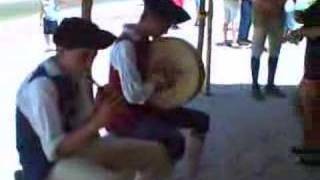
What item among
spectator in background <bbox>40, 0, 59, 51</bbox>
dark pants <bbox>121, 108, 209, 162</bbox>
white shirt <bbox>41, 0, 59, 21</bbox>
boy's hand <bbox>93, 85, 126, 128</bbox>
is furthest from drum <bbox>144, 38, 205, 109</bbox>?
white shirt <bbox>41, 0, 59, 21</bbox>

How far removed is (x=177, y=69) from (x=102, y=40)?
1.41m

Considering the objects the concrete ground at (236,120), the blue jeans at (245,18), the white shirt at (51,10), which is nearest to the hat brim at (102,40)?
the concrete ground at (236,120)

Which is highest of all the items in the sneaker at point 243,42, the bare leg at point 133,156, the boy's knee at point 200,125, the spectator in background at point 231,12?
the bare leg at point 133,156

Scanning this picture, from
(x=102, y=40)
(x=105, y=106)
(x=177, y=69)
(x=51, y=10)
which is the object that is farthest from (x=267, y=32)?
(x=51, y=10)

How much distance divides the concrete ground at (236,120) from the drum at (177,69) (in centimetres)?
78

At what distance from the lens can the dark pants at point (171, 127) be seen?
4.77 metres

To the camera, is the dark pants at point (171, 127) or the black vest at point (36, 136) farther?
the dark pants at point (171, 127)

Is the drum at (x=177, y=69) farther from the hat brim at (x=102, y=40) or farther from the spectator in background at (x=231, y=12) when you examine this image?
the spectator in background at (x=231, y=12)

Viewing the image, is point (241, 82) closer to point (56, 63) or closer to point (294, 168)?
point (294, 168)

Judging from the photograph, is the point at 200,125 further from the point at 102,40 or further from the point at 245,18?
the point at 245,18

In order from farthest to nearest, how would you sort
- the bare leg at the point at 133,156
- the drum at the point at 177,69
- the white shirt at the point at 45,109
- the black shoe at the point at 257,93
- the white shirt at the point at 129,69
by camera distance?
the black shoe at the point at 257,93, the drum at the point at 177,69, the white shirt at the point at 129,69, the bare leg at the point at 133,156, the white shirt at the point at 45,109

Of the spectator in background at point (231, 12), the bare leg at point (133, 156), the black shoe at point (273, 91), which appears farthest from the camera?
the spectator in background at point (231, 12)

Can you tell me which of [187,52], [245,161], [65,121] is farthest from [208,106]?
[65,121]

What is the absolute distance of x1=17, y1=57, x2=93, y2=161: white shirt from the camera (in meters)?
3.52
